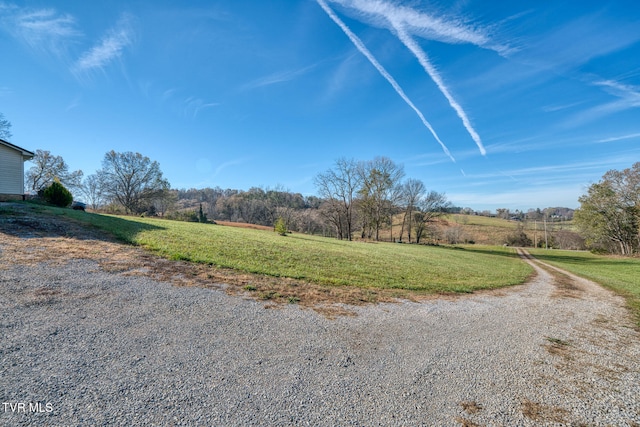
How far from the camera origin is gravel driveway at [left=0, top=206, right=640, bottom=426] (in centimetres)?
276

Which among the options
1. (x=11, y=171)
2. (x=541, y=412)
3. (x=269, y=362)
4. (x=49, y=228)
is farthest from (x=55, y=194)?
(x=541, y=412)

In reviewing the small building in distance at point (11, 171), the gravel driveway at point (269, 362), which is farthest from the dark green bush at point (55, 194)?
the gravel driveway at point (269, 362)

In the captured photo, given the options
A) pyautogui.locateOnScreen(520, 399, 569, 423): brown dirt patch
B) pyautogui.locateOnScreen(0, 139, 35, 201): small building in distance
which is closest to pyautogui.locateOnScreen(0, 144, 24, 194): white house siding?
pyautogui.locateOnScreen(0, 139, 35, 201): small building in distance

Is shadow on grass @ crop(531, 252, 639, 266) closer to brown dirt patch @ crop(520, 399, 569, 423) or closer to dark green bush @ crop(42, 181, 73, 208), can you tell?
brown dirt patch @ crop(520, 399, 569, 423)

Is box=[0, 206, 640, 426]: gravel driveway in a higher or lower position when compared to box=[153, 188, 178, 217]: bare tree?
lower

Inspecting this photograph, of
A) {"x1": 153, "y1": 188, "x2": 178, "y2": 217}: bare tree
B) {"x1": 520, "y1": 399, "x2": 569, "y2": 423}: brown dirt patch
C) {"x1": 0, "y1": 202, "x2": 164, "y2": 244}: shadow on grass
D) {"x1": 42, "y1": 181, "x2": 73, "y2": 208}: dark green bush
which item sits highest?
{"x1": 153, "y1": 188, "x2": 178, "y2": 217}: bare tree

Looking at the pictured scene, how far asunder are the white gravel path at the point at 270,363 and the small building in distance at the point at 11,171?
740 inches

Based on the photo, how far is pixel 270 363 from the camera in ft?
12.2

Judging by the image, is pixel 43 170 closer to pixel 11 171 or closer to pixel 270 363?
pixel 11 171

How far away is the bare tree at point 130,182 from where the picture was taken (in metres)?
47.8

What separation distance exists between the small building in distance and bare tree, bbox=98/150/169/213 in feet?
99.8

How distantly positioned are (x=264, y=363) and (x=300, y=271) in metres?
6.17

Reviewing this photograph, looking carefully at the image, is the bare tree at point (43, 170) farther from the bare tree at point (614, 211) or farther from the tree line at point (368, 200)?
the bare tree at point (614, 211)

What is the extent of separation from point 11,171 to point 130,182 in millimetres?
33005
